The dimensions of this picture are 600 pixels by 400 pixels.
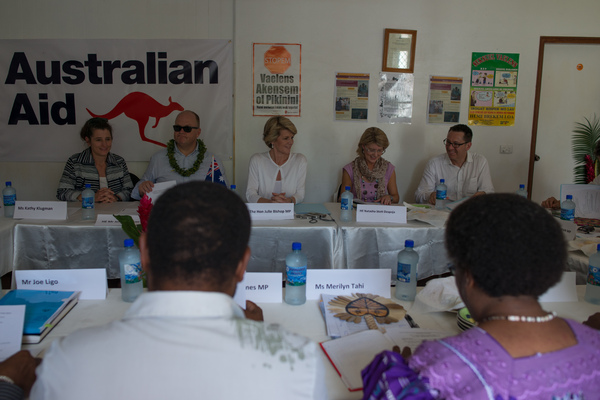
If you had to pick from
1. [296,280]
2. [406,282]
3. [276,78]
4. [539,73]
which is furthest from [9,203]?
[539,73]

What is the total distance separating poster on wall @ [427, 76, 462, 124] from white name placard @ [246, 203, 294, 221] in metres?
2.34

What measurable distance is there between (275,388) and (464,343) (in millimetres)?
359

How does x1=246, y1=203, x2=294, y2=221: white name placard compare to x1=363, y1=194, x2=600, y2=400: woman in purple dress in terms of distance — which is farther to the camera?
x1=246, y1=203, x2=294, y2=221: white name placard

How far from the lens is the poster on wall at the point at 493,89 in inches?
165

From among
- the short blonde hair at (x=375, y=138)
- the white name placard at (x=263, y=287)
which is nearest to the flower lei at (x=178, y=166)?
the short blonde hair at (x=375, y=138)

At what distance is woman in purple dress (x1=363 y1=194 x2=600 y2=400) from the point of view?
0.75 meters

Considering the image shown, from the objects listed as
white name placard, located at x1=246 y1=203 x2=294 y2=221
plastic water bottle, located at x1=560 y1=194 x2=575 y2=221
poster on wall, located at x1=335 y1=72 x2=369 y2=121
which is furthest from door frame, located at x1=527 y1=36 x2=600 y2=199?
white name placard, located at x1=246 y1=203 x2=294 y2=221

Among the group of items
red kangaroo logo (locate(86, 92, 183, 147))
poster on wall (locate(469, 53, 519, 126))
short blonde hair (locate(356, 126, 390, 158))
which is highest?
poster on wall (locate(469, 53, 519, 126))

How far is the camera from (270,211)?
2568 mm

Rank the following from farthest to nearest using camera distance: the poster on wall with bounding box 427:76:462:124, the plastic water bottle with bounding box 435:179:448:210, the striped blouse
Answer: the poster on wall with bounding box 427:76:462:124 → the striped blouse → the plastic water bottle with bounding box 435:179:448:210

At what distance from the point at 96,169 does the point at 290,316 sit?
2.55 m

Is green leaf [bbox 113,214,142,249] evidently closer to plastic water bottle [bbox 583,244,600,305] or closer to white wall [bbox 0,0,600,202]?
plastic water bottle [bbox 583,244,600,305]

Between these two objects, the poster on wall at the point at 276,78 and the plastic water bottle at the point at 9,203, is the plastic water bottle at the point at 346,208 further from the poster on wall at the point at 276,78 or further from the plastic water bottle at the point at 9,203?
the plastic water bottle at the point at 9,203

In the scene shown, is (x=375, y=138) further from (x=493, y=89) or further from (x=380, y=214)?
(x=493, y=89)
